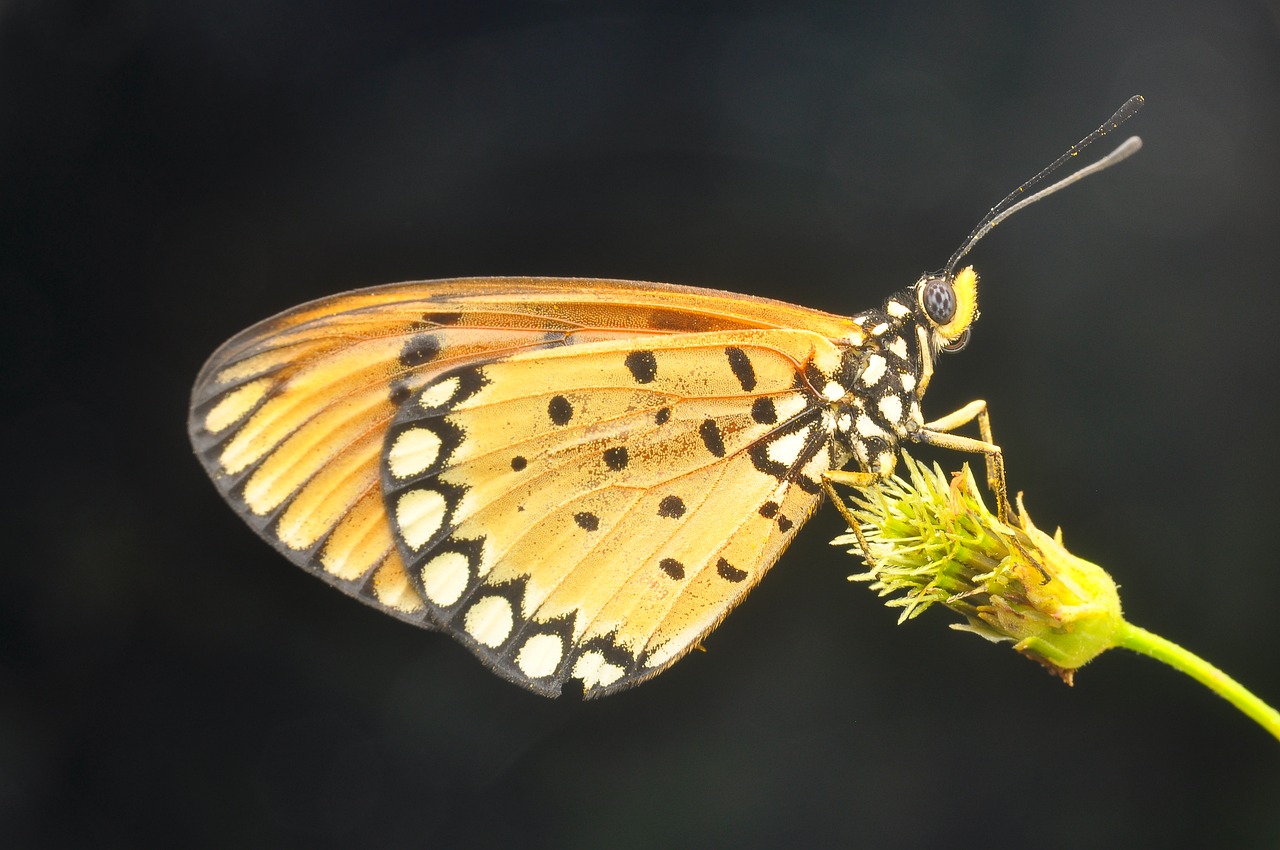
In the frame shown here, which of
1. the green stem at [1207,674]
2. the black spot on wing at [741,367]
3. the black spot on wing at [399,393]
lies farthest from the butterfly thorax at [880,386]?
the black spot on wing at [399,393]

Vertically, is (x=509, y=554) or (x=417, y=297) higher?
(x=417, y=297)

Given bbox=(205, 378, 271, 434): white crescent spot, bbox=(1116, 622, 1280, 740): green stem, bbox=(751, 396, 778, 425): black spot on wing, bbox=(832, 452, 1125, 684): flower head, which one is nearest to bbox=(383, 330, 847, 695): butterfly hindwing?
bbox=(751, 396, 778, 425): black spot on wing

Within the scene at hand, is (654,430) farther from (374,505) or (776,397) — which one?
(374,505)

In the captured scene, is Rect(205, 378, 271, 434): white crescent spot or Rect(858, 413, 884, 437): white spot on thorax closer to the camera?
Rect(858, 413, 884, 437): white spot on thorax

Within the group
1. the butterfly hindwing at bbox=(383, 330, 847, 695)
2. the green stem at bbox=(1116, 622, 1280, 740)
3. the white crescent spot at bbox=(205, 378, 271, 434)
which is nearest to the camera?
the green stem at bbox=(1116, 622, 1280, 740)

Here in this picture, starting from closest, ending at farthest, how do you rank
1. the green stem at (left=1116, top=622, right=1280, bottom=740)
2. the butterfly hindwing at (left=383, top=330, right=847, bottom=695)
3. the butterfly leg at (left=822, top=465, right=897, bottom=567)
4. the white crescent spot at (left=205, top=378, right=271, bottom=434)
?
the green stem at (left=1116, top=622, right=1280, bottom=740) → the butterfly leg at (left=822, top=465, right=897, bottom=567) → the butterfly hindwing at (left=383, top=330, right=847, bottom=695) → the white crescent spot at (left=205, top=378, right=271, bottom=434)

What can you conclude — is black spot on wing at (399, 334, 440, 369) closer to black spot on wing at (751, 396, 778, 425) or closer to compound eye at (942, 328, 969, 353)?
black spot on wing at (751, 396, 778, 425)

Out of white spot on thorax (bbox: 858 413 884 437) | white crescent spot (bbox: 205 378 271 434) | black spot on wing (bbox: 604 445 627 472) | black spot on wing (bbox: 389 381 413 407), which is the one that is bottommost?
Result: black spot on wing (bbox: 604 445 627 472)

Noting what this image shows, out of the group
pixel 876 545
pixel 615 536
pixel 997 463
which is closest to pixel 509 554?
pixel 615 536
